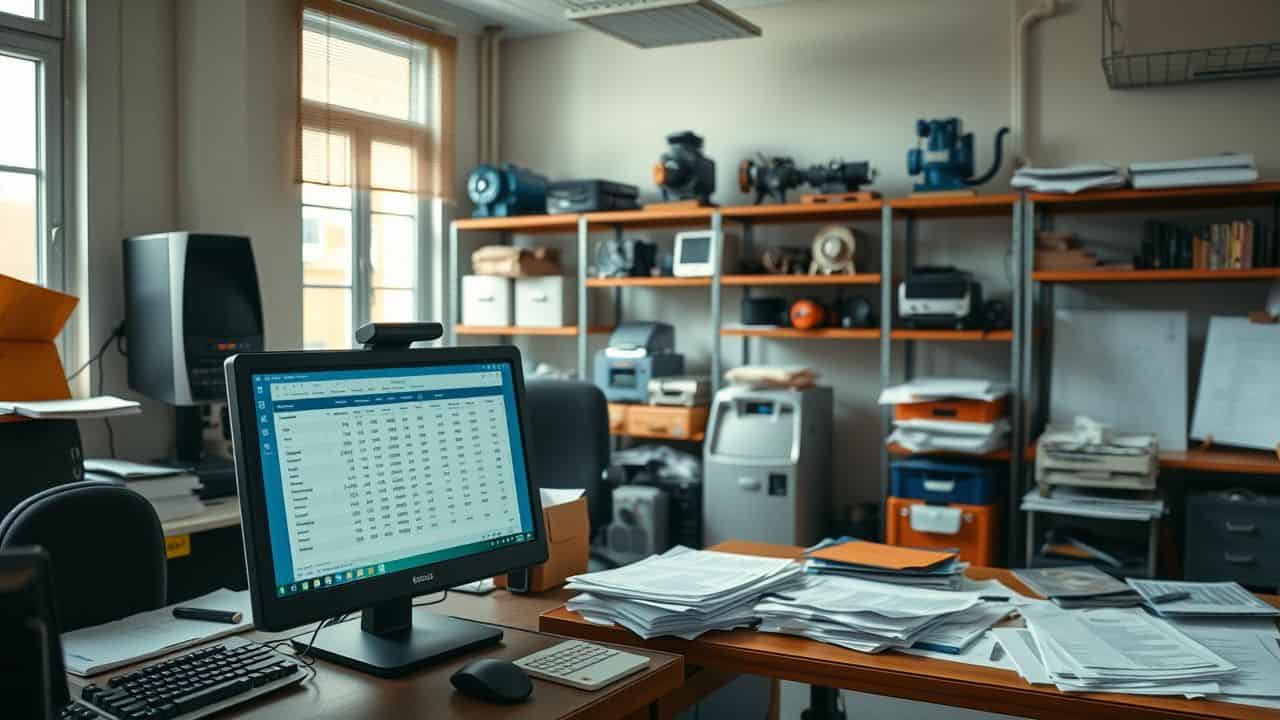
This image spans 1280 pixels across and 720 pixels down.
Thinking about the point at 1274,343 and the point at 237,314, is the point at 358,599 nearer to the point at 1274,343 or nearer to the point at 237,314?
the point at 237,314

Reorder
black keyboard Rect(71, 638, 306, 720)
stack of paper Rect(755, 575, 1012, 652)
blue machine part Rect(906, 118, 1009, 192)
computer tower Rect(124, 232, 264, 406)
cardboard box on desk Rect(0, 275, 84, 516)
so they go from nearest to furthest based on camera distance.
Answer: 1. black keyboard Rect(71, 638, 306, 720)
2. stack of paper Rect(755, 575, 1012, 652)
3. cardboard box on desk Rect(0, 275, 84, 516)
4. computer tower Rect(124, 232, 264, 406)
5. blue machine part Rect(906, 118, 1009, 192)

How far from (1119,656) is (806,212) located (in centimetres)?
320

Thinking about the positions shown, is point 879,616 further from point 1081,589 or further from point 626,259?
point 626,259

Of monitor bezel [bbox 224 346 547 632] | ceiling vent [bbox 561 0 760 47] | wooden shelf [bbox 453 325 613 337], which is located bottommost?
monitor bezel [bbox 224 346 547 632]

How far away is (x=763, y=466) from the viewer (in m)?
4.37

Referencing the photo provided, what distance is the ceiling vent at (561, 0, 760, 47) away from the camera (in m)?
4.03

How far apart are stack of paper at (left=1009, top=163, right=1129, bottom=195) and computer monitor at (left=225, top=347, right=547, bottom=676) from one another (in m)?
2.89

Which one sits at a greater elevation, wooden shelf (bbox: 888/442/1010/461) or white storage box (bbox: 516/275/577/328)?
white storage box (bbox: 516/275/577/328)

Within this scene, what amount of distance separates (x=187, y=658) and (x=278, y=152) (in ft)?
11.0

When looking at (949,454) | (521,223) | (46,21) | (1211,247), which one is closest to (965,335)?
(949,454)

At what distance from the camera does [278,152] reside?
4391 millimetres

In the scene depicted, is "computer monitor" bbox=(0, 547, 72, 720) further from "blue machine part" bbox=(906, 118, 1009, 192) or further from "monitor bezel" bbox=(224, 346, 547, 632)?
"blue machine part" bbox=(906, 118, 1009, 192)

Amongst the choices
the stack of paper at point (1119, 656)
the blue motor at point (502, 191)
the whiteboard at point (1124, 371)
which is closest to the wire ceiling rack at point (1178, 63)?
the whiteboard at point (1124, 371)

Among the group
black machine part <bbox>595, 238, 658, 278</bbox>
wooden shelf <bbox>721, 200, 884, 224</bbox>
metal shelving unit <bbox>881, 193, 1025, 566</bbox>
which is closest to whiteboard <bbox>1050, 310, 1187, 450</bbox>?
metal shelving unit <bbox>881, 193, 1025, 566</bbox>
